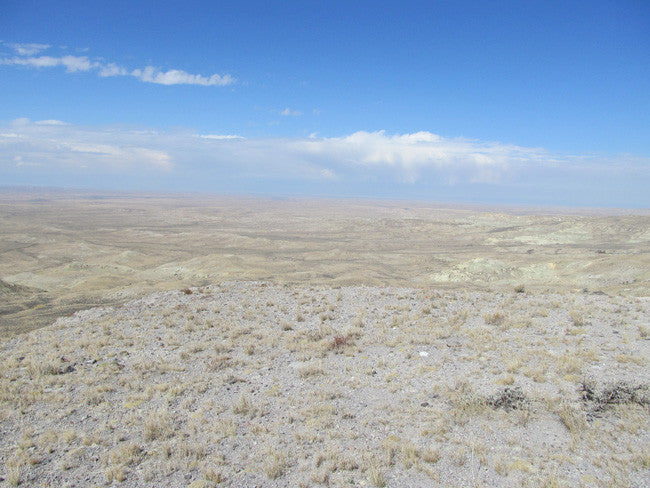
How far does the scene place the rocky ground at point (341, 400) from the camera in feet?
18.1

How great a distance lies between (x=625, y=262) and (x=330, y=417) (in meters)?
36.6

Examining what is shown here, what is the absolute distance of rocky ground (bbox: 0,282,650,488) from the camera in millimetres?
5508

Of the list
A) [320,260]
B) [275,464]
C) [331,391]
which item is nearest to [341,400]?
[331,391]

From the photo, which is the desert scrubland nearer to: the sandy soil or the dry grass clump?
the dry grass clump

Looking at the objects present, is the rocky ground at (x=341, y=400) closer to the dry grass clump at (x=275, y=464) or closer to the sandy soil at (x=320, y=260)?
the dry grass clump at (x=275, y=464)

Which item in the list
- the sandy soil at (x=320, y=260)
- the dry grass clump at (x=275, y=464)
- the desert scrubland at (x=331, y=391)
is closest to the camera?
the dry grass clump at (x=275, y=464)

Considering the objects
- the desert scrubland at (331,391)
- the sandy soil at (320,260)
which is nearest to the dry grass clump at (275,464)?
the desert scrubland at (331,391)

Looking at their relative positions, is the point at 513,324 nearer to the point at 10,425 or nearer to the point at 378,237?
the point at 10,425

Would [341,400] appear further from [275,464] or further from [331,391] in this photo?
[275,464]

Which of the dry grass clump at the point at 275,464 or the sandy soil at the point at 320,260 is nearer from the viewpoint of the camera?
the dry grass clump at the point at 275,464

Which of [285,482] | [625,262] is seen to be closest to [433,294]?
[285,482]

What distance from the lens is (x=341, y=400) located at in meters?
7.82

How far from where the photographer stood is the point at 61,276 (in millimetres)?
38531

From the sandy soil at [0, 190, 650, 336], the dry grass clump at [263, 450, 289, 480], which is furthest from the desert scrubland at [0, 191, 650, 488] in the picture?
the sandy soil at [0, 190, 650, 336]
